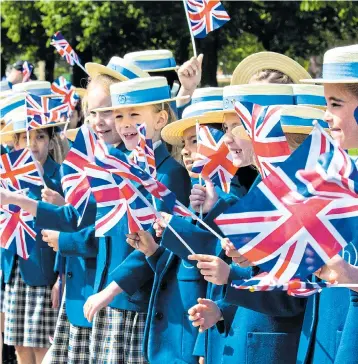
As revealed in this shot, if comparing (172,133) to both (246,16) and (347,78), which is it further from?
(246,16)

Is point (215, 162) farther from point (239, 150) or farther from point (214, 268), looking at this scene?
point (214, 268)

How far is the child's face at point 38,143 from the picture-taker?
790 centimetres

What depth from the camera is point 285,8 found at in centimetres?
2258

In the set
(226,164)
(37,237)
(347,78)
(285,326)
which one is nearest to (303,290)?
(347,78)

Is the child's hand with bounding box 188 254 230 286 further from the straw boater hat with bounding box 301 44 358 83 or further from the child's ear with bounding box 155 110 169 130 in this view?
the child's ear with bounding box 155 110 169 130

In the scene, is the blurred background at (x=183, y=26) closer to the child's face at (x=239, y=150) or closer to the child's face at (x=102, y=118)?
the child's face at (x=102, y=118)

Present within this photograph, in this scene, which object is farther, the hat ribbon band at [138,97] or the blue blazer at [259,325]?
the hat ribbon band at [138,97]

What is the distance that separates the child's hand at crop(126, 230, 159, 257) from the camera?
17.5 ft

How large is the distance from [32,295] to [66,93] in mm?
2216

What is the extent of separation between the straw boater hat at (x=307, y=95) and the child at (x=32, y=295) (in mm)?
2797

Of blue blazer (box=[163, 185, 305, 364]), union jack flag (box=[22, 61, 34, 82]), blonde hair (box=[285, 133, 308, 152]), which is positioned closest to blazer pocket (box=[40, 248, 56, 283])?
blue blazer (box=[163, 185, 305, 364])

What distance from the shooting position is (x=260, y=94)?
5012mm

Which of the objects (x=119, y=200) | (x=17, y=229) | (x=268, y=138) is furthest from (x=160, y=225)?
(x=17, y=229)

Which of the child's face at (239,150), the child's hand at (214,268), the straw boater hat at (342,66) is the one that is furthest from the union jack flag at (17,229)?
the straw boater hat at (342,66)
